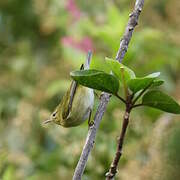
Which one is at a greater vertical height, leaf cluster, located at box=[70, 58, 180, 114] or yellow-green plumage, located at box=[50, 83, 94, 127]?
yellow-green plumage, located at box=[50, 83, 94, 127]

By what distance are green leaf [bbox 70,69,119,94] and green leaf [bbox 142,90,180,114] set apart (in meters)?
0.06

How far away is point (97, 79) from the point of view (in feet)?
3.35

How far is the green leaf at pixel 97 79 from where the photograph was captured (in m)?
1.01

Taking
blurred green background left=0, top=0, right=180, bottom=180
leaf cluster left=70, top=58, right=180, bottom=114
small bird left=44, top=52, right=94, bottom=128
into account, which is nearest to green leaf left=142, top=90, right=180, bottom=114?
leaf cluster left=70, top=58, right=180, bottom=114

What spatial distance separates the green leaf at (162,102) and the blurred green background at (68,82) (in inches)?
23.0

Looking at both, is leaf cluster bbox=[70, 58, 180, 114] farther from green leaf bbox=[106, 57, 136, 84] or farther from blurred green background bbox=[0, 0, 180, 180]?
blurred green background bbox=[0, 0, 180, 180]

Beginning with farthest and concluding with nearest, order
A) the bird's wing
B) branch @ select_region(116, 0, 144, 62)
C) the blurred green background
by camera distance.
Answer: the blurred green background, the bird's wing, branch @ select_region(116, 0, 144, 62)

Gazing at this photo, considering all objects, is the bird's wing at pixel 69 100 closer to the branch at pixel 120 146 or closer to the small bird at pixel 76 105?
the small bird at pixel 76 105

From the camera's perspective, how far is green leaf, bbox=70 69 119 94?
1009mm

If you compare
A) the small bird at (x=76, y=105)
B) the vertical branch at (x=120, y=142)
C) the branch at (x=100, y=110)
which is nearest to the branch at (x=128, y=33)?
the branch at (x=100, y=110)

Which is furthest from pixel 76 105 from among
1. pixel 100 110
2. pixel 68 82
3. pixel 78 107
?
pixel 68 82

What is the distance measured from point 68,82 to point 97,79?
68.2 inches

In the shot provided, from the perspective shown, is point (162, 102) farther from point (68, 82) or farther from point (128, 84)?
point (68, 82)

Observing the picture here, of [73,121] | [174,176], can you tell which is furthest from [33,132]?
[73,121]
